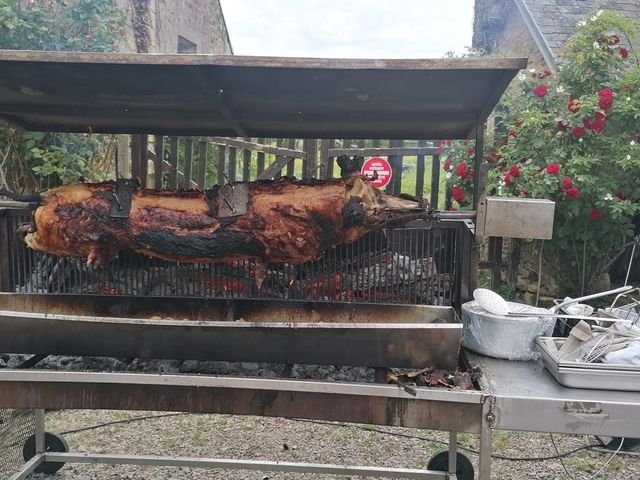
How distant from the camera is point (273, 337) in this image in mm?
1977

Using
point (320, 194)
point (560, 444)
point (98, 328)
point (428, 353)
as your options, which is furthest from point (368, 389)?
point (560, 444)

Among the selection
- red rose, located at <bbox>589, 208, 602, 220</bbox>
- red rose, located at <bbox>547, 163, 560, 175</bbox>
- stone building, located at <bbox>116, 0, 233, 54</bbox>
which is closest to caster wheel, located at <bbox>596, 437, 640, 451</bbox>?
red rose, located at <bbox>589, 208, 602, 220</bbox>

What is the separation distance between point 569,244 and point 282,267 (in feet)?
12.1

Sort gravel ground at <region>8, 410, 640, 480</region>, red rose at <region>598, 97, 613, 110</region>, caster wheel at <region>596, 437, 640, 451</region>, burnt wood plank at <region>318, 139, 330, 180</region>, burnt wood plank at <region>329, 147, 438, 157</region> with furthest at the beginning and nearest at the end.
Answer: burnt wood plank at <region>318, 139, 330, 180</region>
burnt wood plank at <region>329, 147, 438, 157</region>
red rose at <region>598, 97, 613, 110</region>
caster wheel at <region>596, 437, 640, 451</region>
gravel ground at <region>8, 410, 640, 480</region>

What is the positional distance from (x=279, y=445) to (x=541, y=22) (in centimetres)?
601

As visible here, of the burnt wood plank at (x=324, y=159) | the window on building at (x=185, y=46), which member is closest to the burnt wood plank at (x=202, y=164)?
the burnt wood plank at (x=324, y=159)

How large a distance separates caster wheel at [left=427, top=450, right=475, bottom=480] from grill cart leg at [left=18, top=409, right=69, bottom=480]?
93.0 inches

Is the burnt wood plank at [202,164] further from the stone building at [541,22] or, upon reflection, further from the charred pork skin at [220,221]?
the stone building at [541,22]

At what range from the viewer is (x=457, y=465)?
2.94 m

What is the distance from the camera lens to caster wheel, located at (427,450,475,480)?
2928mm

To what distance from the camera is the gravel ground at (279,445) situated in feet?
10.7

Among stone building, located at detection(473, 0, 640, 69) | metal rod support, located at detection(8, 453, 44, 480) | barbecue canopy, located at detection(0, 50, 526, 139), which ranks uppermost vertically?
stone building, located at detection(473, 0, 640, 69)

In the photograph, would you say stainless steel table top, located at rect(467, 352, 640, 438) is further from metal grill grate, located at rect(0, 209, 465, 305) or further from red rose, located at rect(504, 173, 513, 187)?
red rose, located at rect(504, 173, 513, 187)

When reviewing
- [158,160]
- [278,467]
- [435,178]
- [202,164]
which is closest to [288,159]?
[202,164]
